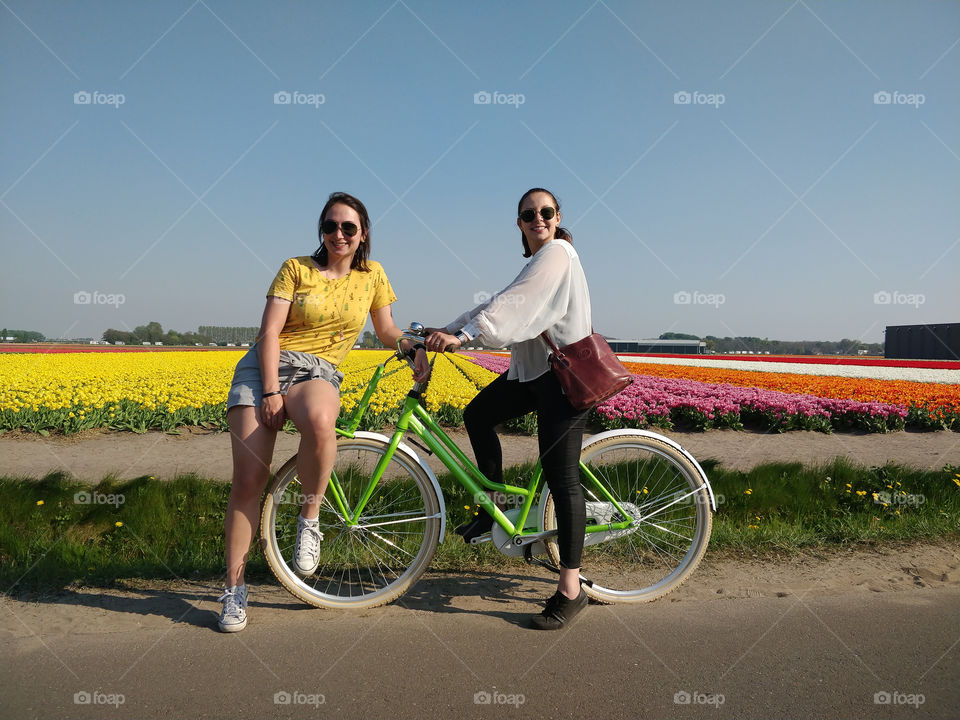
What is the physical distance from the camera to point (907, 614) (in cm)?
280

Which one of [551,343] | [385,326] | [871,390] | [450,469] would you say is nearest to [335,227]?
[385,326]

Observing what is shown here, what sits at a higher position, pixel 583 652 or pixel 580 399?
pixel 580 399

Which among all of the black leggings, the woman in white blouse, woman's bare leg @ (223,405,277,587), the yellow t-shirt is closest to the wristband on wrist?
the woman in white blouse

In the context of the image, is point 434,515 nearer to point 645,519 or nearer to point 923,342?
point 645,519

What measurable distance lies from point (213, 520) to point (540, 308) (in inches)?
Result: 103

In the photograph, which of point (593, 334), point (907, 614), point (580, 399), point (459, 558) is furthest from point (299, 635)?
point (907, 614)

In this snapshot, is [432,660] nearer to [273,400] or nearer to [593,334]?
[273,400]

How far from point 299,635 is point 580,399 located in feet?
5.13

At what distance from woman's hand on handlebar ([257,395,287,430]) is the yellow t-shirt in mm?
270

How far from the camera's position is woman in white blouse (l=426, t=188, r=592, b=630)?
273 cm

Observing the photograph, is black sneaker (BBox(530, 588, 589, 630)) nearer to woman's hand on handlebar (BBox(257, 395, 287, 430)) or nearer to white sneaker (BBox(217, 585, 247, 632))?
white sneaker (BBox(217, 585, 247, 632))

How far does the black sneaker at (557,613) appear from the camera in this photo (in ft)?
8.96

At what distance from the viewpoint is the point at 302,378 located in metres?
2.89

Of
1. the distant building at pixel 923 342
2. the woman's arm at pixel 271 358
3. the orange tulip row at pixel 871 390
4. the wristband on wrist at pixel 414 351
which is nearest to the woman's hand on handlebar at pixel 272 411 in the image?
the woman's arm at pixel 271 358
